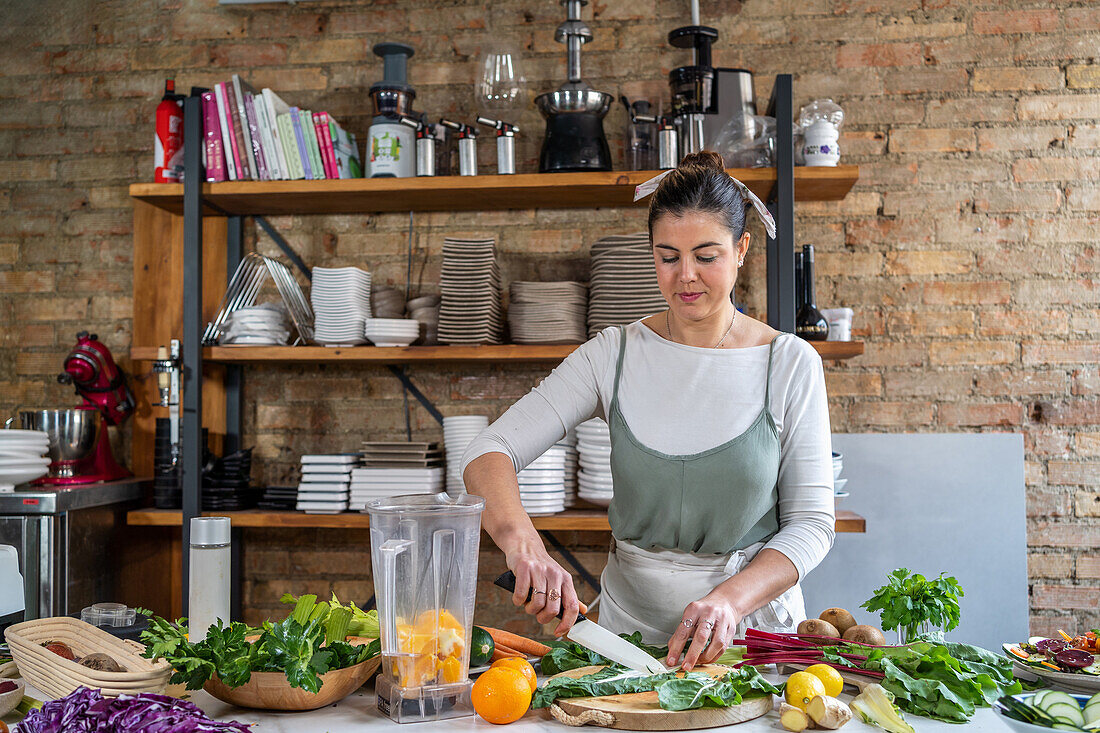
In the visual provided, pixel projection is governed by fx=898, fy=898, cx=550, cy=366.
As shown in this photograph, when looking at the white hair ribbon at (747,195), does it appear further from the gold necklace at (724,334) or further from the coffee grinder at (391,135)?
the coffee grinder at (391,135)

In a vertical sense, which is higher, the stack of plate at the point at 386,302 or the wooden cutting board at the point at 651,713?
the stack of plate at the point at 386,302

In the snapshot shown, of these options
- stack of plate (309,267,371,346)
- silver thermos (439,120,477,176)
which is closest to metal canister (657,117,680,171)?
silver thermos (439,120,477,176)

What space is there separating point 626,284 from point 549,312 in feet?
0.85

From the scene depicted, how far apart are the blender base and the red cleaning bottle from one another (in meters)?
2.31

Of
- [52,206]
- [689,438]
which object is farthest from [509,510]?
[52,206]

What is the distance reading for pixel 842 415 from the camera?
119 inches

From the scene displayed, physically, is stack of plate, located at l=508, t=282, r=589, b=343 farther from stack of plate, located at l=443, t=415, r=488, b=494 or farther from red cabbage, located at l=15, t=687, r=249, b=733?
red cabbage, located at l=15, t=687, r=249, b=733

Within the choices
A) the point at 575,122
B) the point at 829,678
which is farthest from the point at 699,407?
the point at 575,122

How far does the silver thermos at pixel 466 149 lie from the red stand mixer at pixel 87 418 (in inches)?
57.4

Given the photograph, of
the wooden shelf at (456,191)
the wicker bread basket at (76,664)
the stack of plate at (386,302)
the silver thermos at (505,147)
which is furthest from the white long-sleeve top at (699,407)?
the stack of plate at (386,302)

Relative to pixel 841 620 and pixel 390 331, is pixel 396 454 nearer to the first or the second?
pixel 390 331

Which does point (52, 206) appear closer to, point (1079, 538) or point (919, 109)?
point (919, 109)

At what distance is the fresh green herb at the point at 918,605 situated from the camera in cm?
141

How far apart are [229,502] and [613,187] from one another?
1617 millimetres
